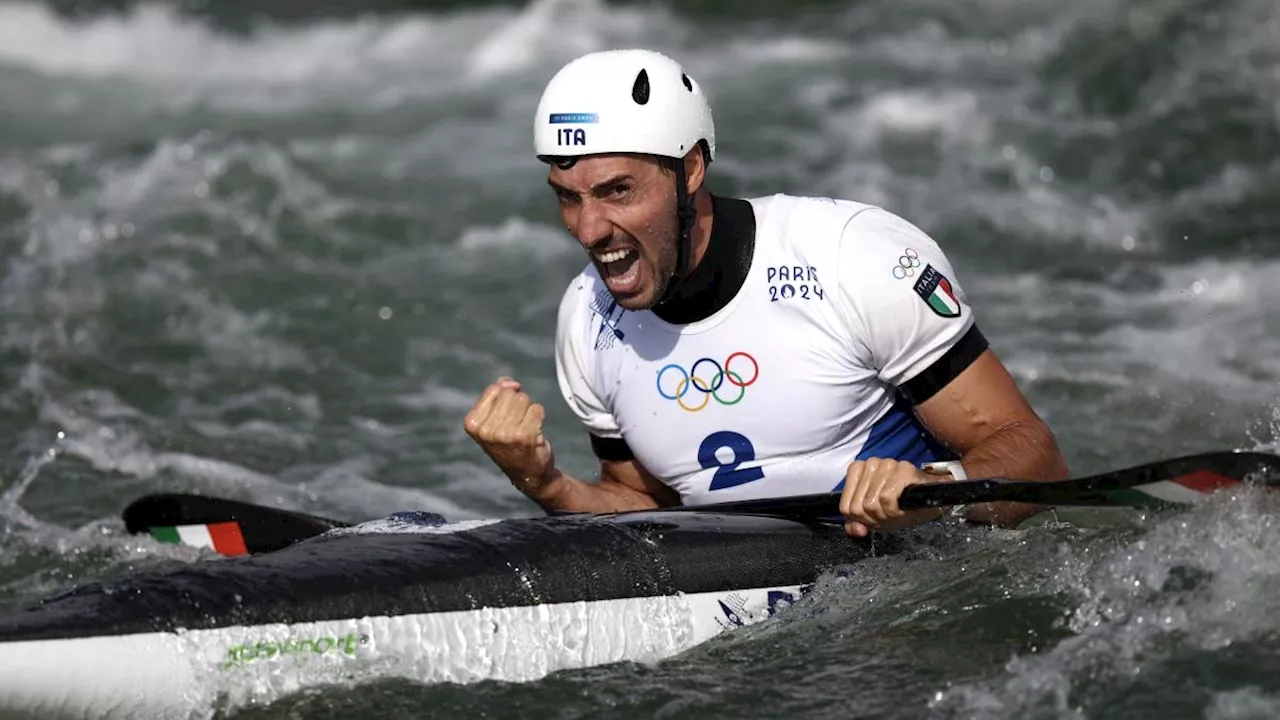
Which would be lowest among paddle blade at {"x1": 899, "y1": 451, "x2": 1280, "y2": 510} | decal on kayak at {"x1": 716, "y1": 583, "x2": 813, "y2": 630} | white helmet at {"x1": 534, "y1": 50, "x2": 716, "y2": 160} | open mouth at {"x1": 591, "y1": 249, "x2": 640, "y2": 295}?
decal on kayak at {"x1": 716, "y1": 583, "x2": 813, "y2": 630}

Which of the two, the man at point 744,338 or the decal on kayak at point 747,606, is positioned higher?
the man at point 744,338

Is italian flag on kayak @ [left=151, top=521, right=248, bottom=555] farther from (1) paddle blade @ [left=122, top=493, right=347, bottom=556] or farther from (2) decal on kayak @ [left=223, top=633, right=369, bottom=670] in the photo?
(2) decal on kayak @ [left=223, top=633, right=369, bottom=670]

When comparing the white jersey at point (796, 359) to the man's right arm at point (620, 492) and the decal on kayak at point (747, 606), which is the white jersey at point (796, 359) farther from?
the decal on kayak at point (747, 606)

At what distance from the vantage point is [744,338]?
491 centimetres

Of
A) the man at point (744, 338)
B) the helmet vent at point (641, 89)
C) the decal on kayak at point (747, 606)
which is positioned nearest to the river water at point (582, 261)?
the decal on kayak at point (747, 606)

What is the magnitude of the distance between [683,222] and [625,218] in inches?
7.4

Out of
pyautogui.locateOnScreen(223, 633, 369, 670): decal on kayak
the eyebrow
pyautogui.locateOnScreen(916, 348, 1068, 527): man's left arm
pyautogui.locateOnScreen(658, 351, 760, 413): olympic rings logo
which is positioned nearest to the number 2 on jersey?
pyautogui.locateOnScreen(658, 351, 760, 413): olympic rings logo

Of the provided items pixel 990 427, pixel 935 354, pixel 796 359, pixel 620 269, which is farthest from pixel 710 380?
pixel 990 427

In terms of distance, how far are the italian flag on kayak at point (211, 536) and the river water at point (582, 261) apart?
14.9 inches

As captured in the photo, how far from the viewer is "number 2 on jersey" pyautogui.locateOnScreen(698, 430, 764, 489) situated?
500cm

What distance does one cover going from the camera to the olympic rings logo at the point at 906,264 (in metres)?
4.73

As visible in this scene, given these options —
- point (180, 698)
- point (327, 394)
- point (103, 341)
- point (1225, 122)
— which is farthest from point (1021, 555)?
point (1225, 122)

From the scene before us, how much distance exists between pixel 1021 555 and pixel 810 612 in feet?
2.05

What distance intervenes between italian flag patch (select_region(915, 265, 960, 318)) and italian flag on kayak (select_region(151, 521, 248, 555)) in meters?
2.26
